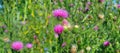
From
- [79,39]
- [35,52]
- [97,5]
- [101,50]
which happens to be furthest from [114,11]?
[35,52]

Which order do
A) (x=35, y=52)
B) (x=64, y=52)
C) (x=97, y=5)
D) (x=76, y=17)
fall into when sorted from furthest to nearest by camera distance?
(x=97, y=5) → (x=76, y=17) → (x=64, y=52) → (x=35, y=52)

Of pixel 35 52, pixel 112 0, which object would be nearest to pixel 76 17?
pixel 112 0

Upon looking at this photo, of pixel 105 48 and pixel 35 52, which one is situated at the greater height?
pixel 35 52

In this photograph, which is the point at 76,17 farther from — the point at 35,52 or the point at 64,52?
the point at 35,52

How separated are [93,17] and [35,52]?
919 mm

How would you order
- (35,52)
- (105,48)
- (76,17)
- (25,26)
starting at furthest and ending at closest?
(76,17)
(105,48)
(25,26)
(35,52)

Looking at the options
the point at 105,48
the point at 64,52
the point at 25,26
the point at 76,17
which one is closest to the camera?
the point at 64,52

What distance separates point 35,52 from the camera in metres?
1.46

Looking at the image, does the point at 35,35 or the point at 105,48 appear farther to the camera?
the point at 105,48

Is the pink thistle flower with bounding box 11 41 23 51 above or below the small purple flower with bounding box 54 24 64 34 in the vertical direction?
below

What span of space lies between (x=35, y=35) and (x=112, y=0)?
3.76ft

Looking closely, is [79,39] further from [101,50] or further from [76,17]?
[76,17]

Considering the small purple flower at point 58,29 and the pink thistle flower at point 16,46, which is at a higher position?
the small purple flower at point 58,29

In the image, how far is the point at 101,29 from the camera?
2.08 m
